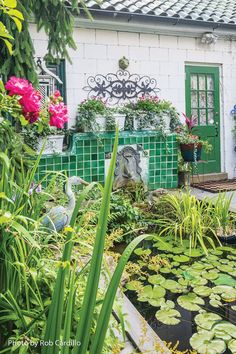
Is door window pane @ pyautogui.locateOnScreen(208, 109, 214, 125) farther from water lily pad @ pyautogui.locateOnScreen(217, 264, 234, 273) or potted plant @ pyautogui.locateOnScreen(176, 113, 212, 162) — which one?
water lily pad @ pyautogui.locateOnScreen(217, 264, 234, 273)

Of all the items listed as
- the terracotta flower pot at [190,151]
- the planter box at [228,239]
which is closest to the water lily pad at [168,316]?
the planter box at [228,239]

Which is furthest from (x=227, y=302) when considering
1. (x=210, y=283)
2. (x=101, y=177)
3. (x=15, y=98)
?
(x=101, y=177)

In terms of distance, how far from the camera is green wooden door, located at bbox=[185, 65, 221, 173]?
7887 mm

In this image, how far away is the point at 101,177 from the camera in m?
6.69

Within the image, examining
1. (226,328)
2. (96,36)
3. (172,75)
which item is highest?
(96,36)

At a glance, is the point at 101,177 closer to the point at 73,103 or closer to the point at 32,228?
the point at 73,103

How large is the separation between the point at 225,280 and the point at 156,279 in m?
0.64

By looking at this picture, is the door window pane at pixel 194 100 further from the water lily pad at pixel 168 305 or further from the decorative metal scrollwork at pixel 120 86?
the water lily pad at pixel 168 305

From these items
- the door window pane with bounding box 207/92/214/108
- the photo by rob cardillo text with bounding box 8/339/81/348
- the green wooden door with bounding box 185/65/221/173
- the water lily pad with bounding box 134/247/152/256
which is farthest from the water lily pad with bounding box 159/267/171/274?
the door window pane with bounding box 207/92/214/108

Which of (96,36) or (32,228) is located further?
(96,36)

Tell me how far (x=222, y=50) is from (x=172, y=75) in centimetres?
141

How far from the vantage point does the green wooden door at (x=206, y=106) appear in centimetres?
789

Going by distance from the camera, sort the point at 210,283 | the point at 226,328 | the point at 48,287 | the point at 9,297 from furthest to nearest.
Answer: the point at 210,283, the point at 226,328, the point at 48,287, the point at 9,297

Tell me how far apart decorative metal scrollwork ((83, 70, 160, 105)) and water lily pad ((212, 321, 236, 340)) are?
16.3 ft
